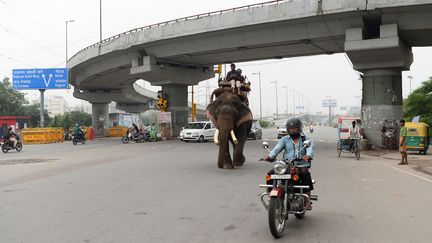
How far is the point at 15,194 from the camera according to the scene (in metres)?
9.67

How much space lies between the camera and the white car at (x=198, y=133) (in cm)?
3256

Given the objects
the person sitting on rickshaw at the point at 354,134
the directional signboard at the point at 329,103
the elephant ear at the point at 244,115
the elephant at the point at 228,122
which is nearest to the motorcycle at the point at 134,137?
the person sitting on rickshaw at the point at 354,134

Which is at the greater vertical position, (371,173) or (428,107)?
(428,107)

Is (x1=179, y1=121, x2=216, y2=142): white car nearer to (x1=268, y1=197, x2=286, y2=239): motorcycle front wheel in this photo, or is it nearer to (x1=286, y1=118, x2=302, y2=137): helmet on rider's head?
(x1=286, y1=118, x2=302, y2=137): helmet on rider's head

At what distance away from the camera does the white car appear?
32.6 meters

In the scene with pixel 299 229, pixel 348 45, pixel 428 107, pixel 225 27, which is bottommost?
pixel 299 229

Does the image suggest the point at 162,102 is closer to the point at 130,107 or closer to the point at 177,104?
the point at 177,104

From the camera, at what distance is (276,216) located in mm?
5867

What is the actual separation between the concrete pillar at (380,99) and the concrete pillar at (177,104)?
17.3 meters

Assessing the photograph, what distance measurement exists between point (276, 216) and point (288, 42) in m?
21.5

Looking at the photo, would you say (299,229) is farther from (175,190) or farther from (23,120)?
(23,120)

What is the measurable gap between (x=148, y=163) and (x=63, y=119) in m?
65.1

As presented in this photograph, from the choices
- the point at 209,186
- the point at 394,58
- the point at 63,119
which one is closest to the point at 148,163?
Answer: the point at 209,186

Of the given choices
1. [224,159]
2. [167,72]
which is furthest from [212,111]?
[167,72]
